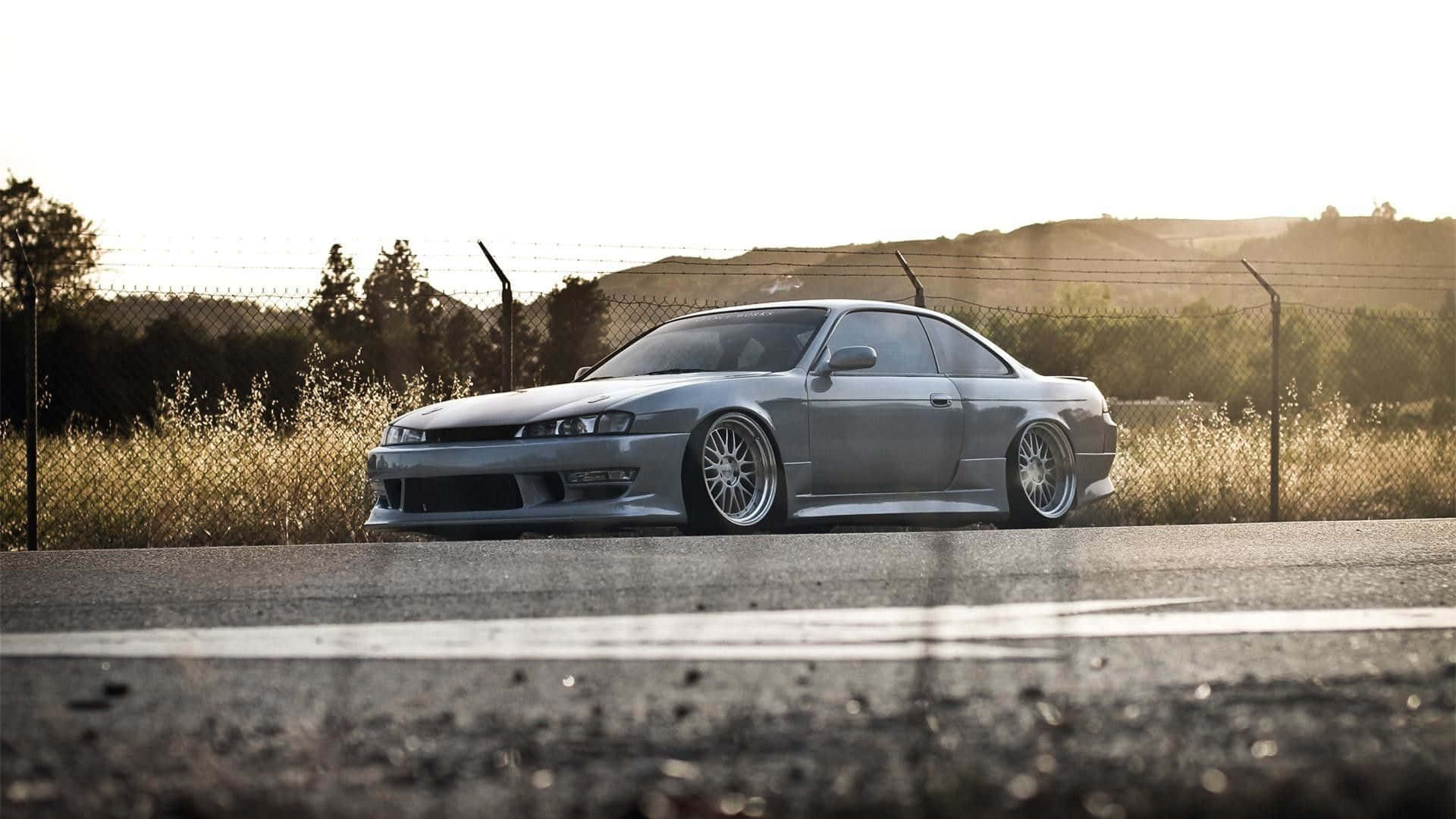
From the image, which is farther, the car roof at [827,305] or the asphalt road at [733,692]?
the car roof at [827,305]

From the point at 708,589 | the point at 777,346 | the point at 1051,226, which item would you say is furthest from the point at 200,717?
the point at 1051,226

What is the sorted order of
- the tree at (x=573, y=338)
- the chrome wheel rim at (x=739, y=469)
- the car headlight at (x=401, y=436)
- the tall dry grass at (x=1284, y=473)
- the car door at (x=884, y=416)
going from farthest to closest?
the tree at (x=573, y=338), the tall dry grass at (x=1284, y=473), the car door at (x=884, y=416), the car headlight at (x=401, y=436), the chrome wheel rim at (x=739, y=469)

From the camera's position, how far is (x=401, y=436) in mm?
8320

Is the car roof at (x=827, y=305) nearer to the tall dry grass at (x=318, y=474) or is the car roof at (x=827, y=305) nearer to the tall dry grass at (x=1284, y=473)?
the tall dry grass at (x=318, y=474)

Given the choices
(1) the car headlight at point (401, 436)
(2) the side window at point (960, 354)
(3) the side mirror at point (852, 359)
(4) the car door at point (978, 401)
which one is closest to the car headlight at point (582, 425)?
(1) the car headlight at point (401, 436)

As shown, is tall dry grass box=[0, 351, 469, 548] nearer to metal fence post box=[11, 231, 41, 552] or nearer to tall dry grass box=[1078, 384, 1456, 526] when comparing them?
metal fence post box=[11, 231, 41, 552]

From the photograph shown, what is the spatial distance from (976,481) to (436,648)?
5.72 m

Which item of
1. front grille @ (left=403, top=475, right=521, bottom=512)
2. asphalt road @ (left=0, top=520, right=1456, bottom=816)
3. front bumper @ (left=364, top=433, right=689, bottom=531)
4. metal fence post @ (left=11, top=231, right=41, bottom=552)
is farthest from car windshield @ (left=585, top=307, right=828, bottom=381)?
metal fence post @ (left=11, top=231, right=41, bottom=552)

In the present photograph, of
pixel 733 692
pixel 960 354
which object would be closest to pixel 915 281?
pixel 960 354

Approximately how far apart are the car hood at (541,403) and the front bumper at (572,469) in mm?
136

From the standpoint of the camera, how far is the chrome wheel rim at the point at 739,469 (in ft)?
26.3

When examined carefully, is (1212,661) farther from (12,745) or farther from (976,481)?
(976,481)

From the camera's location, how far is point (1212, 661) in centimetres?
387

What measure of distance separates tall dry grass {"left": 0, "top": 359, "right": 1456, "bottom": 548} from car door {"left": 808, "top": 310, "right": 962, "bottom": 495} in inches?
117
